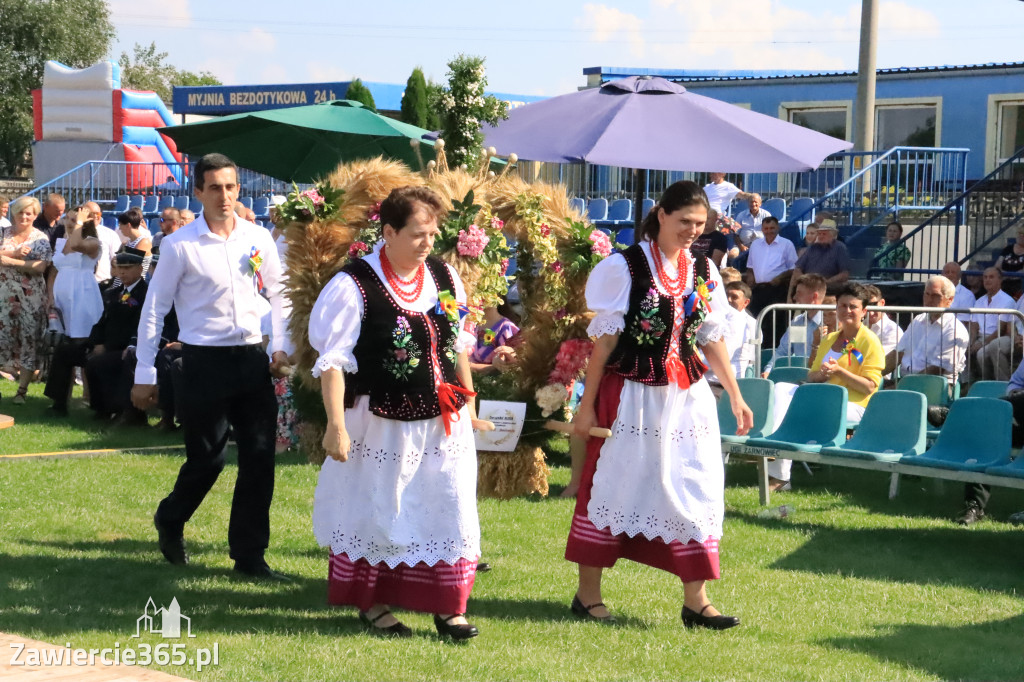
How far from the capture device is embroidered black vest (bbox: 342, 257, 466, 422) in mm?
5301

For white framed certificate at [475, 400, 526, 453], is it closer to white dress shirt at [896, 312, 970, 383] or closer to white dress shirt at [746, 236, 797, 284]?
white dress shirt at [896, 312, 970, 383]

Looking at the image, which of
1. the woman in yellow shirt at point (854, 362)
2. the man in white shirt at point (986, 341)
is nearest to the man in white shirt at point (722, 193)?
the man in white shirt at point (986, 341)

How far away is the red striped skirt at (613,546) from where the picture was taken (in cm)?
564

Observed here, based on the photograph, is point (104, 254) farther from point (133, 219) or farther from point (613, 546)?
point (613, 546)

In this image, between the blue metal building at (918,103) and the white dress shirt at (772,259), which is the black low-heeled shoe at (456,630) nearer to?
the white dress shirt at (772,259)

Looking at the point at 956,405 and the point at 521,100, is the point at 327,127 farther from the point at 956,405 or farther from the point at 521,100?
the point at 521,100

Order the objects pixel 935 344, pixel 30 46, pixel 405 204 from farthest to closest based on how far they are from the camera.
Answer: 1. pixel 30 46
2. pixel 935 344
3. pixel 405 204

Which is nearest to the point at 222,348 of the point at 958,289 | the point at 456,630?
the point at 456,630

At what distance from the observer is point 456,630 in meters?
5.33

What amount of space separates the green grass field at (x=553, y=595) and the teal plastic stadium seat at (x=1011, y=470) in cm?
50

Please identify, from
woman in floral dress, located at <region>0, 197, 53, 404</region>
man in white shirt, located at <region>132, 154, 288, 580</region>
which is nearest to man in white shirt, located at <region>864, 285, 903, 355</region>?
man in white shirt, located at <region>132, 154, 288, 580</region>

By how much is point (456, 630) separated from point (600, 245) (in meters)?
2.81

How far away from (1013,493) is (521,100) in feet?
88.0

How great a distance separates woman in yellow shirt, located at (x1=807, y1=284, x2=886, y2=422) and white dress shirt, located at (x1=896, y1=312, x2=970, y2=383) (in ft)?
4.34
